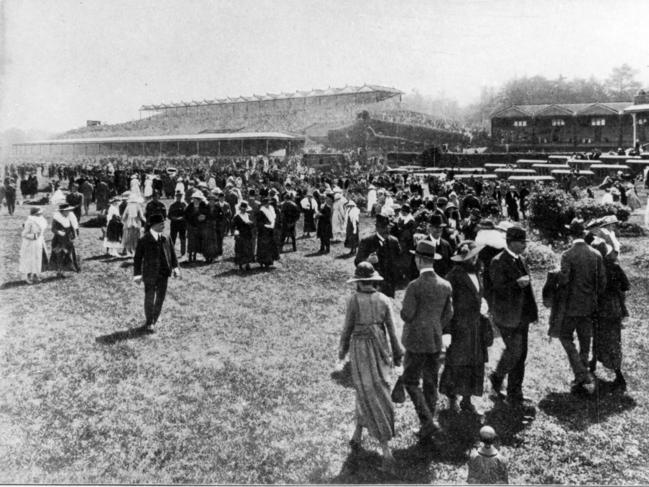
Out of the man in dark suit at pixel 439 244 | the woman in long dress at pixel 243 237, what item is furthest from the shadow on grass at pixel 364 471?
the woman in long dress at pixel 243 237

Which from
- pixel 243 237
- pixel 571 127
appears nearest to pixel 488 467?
pixel 243 237

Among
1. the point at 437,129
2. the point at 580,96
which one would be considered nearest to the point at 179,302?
the point at 437,129

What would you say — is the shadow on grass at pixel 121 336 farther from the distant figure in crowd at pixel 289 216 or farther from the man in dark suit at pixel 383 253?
the distant figure in crowd at pixel 289 216

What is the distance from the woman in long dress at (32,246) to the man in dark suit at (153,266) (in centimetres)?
371

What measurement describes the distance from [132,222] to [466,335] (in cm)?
966

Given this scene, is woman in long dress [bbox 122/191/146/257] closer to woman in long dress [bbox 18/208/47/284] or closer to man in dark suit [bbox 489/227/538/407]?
woman in long dress [bbox 18/208/47/284]

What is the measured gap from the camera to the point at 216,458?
440 cm

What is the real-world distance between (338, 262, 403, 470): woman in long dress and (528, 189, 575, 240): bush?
34.0 feet

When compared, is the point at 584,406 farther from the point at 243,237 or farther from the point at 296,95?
the point at 296,95

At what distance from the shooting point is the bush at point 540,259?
11.7m

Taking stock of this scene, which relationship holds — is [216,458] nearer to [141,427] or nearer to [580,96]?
[141,427]

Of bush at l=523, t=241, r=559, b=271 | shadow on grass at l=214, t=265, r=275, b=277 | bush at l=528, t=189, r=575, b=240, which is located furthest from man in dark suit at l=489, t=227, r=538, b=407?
bush at l=528, t=189, r=575, b=240

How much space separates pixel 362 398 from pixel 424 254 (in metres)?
1.34

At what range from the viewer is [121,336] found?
7.45m
